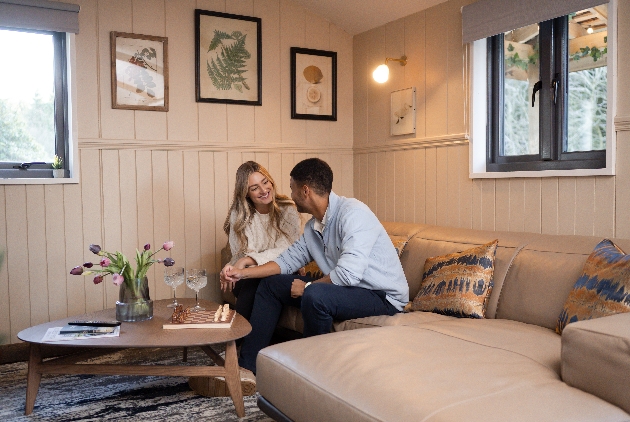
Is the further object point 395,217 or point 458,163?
point 395,217

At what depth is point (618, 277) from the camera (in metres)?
1.95

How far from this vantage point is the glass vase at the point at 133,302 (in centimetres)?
256

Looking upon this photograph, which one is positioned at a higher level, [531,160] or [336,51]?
[336,51]

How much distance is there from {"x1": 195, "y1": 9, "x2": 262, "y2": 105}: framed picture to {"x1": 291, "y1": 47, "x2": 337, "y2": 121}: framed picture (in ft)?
0.94

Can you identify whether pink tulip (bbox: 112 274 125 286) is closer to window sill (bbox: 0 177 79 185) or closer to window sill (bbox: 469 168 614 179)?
Answer: window sill (bbox: 0 177 79 185)

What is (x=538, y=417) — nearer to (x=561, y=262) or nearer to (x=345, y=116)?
(x=561, y=262)

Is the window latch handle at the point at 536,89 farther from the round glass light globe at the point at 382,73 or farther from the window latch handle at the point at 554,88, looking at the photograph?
the round glass light globe at the point at 382,73

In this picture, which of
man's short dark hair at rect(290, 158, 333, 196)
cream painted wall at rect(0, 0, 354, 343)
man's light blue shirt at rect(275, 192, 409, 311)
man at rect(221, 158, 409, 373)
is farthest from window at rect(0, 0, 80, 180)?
man's light blue shirt at rect(275, 192, 409, 311)

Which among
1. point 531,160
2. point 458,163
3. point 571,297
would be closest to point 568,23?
point 531,160

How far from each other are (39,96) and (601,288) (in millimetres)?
3133

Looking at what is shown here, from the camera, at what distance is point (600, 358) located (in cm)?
144

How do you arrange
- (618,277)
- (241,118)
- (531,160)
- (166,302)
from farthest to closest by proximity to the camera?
(241,118), (531,160), (166,302), (618,277)

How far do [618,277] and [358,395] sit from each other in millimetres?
1028

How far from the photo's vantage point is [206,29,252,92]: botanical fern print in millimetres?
3812
